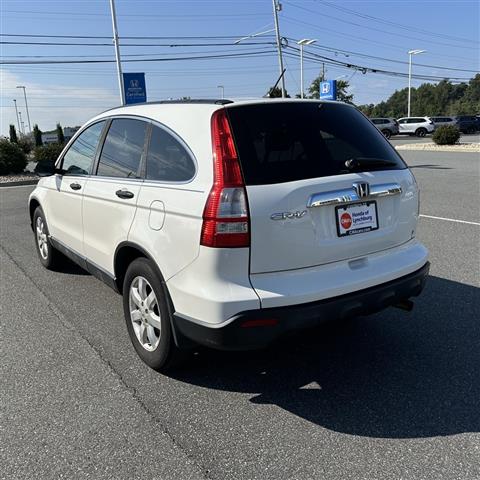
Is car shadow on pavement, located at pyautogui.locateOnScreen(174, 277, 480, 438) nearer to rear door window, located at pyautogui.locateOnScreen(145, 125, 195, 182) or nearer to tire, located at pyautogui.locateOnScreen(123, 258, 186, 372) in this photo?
tire, located at pyautogui.locateOnScreen(123, 258, 186, 372)

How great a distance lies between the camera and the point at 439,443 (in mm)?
2568

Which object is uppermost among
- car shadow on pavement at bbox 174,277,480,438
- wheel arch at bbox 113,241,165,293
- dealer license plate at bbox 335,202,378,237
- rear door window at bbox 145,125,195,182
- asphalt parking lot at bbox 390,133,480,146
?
rear door window at bbox 145,125,195,182

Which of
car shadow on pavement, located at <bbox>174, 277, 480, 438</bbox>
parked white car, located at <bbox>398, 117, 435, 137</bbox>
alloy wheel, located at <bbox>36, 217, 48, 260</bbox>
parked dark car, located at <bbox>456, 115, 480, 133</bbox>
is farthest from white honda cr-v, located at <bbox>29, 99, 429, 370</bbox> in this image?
parked dark car, located at <bbox>456, 115, 480, 133</bbox>

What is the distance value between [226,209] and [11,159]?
19.1 metres

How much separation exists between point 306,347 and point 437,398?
1.05m

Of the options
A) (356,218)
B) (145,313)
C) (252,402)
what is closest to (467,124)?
(356,218)

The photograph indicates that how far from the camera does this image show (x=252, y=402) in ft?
9.95

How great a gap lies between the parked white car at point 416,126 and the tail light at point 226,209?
45.5 meters

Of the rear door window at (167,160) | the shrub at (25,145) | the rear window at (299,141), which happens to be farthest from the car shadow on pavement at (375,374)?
the shrub at (25,145)

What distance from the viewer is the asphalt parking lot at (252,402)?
97.6 inches

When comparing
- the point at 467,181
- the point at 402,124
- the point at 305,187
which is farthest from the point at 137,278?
the point at 402,124

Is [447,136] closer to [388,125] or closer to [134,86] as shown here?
[134,86]

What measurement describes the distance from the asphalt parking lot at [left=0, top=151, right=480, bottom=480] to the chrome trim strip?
767 mm

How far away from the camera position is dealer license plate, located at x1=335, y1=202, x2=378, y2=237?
115 inches
